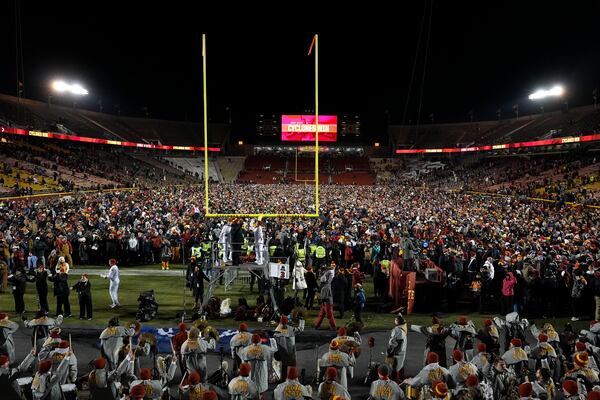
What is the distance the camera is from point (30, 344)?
365 inches

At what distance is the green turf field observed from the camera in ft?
35.6

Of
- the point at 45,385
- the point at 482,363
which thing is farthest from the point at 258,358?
the point at 482,363

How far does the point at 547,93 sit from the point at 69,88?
59002mm

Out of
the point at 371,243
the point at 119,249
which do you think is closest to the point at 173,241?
the point at 119,249

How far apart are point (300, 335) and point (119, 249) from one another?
983cm

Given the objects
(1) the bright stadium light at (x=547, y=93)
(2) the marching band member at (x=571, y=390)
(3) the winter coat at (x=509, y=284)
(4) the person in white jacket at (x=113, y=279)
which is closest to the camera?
(2) the marching band member at (x=571, y=390)

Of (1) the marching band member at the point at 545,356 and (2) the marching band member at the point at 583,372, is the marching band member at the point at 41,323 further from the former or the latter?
(2) the marching band member at the point at 583,372

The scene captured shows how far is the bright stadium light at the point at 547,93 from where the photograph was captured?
5803 cm

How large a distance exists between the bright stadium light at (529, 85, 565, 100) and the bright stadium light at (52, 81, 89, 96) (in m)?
57.0

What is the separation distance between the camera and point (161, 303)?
40.6 ft

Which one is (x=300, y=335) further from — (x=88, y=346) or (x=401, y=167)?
(x=401, y=167)

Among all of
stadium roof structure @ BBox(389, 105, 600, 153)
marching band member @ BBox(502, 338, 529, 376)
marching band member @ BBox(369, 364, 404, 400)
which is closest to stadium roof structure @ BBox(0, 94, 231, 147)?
stadium roof structure @ BBox(389, 105, 600, 153)

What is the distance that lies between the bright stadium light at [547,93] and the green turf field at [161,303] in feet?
177

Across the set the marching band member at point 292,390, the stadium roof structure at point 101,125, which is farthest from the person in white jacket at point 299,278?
the stadium roof structure at point 101,125
